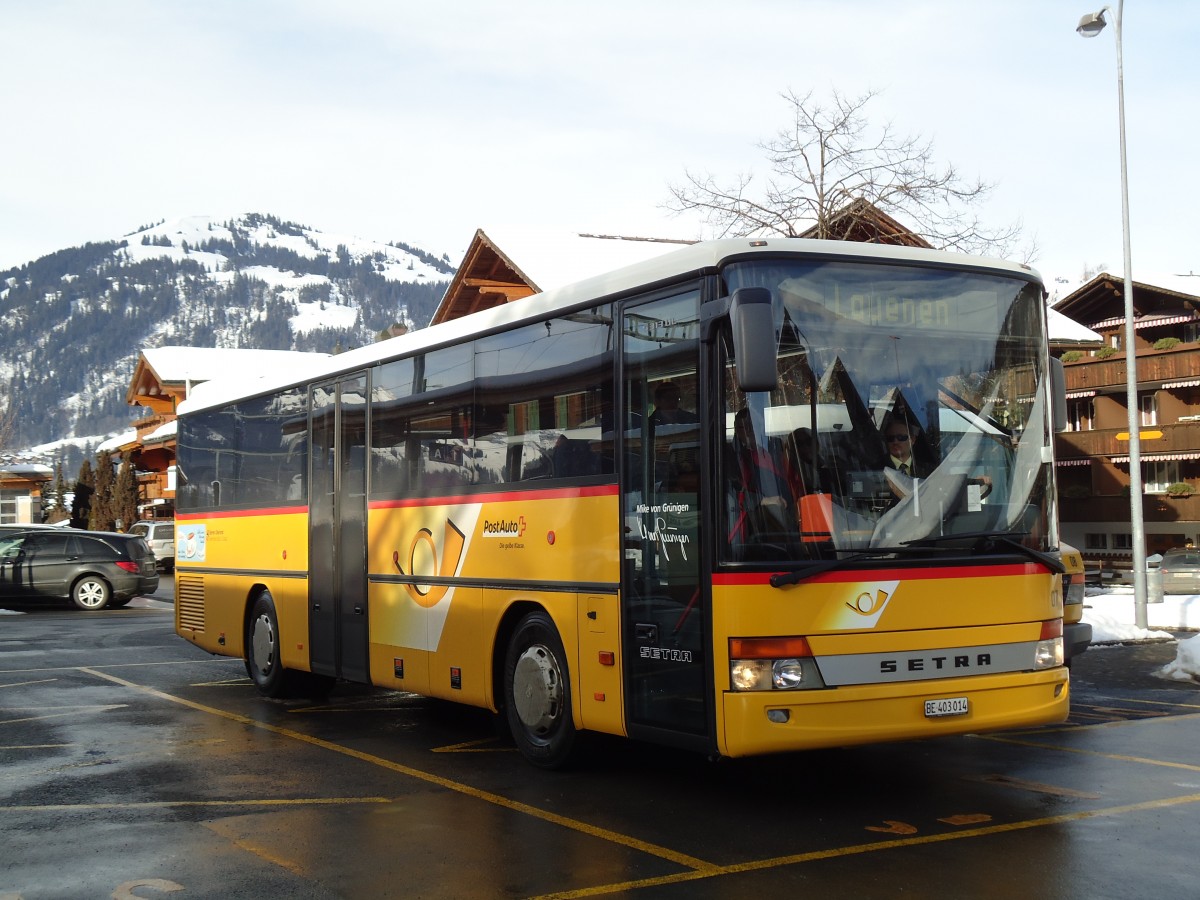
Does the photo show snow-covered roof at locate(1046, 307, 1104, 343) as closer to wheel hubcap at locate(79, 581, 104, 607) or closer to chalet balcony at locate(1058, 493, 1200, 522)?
chalet balcony at locate(1058, 493, 1200, 522)

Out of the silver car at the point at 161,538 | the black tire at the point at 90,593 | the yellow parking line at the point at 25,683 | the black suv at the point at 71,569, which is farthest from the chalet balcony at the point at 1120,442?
the yellow parking line at the point at 25,683

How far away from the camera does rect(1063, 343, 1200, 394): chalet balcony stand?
4972 cm

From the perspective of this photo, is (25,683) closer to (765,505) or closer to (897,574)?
(765,505)

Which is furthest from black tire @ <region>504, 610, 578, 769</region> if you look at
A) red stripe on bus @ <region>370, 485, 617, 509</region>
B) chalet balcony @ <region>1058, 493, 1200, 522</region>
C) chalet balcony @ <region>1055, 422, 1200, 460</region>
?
chalet balcony @ <region>1058, 493, 1200, 522</region>

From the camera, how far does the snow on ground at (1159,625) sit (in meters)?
15.2

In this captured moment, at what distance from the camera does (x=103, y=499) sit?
69.8 m

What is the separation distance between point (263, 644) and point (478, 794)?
5993mm

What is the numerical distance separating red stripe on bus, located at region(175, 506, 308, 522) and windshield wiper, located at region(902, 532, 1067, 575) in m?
6.97

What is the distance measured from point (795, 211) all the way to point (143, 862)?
76.7 feet

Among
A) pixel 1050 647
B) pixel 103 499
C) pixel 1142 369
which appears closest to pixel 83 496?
pixel 103 499

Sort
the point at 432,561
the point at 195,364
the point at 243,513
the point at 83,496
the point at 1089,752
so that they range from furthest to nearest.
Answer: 1. the point at 83,496
2. the point at 195,364
3. the point at 243,513
4. the point at 432,561
5. the point at 1089,752

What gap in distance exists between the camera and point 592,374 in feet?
30.4

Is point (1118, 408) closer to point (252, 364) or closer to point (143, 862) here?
point (252, 364)

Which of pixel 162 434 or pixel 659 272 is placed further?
pixel 162 434
